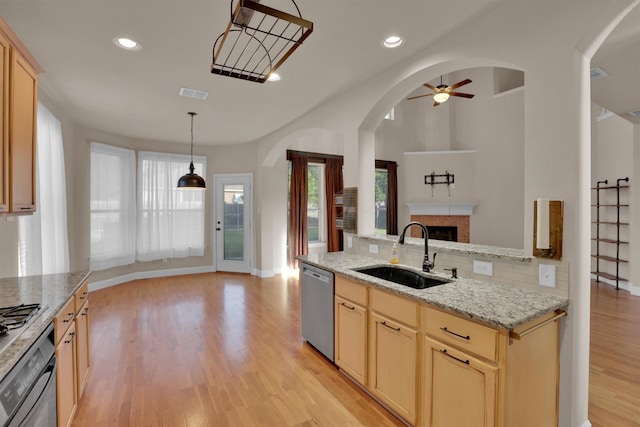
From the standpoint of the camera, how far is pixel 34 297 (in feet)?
6.25

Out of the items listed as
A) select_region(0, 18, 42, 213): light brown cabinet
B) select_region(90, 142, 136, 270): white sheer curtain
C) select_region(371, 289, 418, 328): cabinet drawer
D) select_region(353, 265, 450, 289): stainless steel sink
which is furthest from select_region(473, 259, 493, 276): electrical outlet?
select_region(90, 142, 136, 270): white sheer curtain

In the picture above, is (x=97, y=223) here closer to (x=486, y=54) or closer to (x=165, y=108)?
(x=165, y=108)

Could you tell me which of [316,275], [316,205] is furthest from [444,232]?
[316,275]

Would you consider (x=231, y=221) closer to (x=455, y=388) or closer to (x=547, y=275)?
(x=455, y=388)

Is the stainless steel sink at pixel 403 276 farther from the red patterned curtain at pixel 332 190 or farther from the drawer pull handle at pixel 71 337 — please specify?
the red patterned curtain at pixel 332 190

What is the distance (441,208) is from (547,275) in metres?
5.37

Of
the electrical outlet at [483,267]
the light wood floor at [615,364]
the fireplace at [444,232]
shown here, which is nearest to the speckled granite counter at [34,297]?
the electrical outlet at [483,267]

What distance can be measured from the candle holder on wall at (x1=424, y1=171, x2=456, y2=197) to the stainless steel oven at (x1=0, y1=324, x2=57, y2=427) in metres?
6.97

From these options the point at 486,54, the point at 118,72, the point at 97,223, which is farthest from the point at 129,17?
the point at 97,223

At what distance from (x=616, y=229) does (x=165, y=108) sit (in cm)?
780

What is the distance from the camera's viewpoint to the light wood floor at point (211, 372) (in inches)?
85.2

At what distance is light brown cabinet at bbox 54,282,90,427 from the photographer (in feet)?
5.68

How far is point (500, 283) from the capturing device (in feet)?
6.90

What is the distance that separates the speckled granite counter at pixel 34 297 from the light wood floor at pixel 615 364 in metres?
3.21
